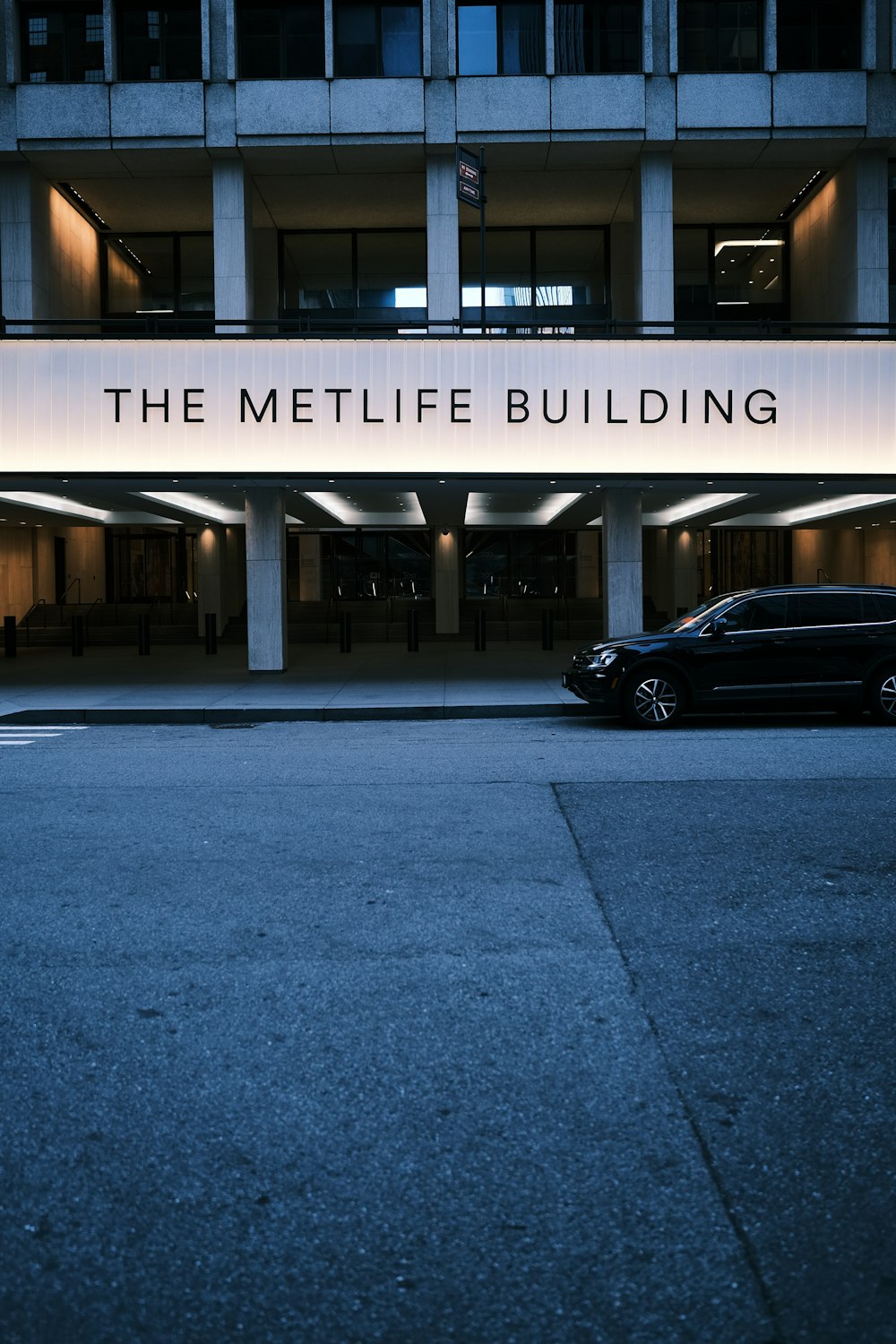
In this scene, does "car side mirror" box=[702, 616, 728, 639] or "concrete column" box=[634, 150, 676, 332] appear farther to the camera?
"concrete column" box=[634, 150, 676, 332]

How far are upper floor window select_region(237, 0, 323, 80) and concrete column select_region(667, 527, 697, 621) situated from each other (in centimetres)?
1739

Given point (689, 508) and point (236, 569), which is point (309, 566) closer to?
point (236, 569)

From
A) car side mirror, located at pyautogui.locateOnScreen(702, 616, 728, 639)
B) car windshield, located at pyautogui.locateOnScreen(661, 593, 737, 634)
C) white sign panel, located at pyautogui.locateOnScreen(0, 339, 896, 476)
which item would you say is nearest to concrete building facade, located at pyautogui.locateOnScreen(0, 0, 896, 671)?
white sign panel, located at pyautogui.locateOnScreen(0, 339, 896, 476)

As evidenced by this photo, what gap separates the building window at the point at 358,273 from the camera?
27.0 m

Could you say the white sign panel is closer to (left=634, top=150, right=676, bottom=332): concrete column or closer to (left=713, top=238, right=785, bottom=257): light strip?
(left=634, top=150, right=676, bottom=332): concrete column

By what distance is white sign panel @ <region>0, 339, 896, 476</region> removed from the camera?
17.3 m

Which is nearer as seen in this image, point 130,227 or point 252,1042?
point 252,1042

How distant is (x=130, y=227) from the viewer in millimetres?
27812

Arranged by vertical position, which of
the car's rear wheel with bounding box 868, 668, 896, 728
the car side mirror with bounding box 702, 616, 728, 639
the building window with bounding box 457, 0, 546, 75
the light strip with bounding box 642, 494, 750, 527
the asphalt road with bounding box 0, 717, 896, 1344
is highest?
the building window with bounding box 457, 0, 546, 75

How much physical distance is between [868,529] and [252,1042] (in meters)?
33.9

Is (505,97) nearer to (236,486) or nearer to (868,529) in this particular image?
(236,486)

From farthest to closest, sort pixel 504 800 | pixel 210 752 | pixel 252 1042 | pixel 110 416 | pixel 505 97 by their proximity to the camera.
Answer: pixel 505 97, pixel 110 416, pixel 210 752, pixel 504 800, pixel 252 1042

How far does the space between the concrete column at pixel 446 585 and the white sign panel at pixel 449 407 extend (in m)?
14.8

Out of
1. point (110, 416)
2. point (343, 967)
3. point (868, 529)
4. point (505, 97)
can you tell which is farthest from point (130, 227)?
point (343, 967)
